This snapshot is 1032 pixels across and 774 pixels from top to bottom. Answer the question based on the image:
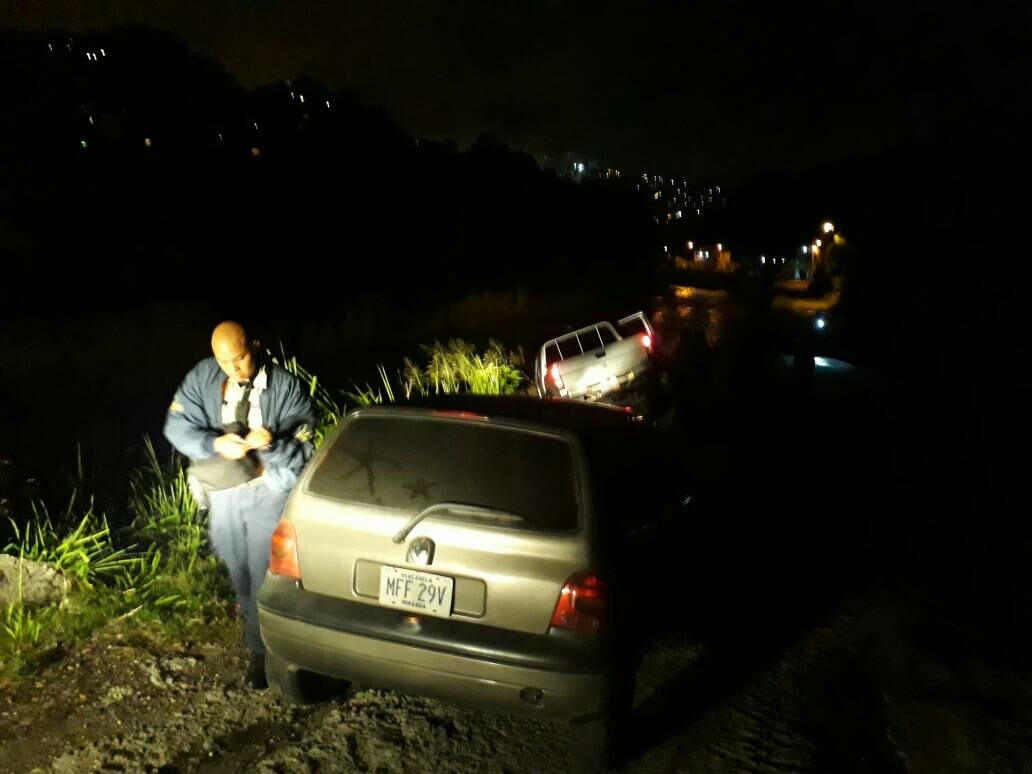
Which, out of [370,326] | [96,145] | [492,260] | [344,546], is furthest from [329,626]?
[492,260]

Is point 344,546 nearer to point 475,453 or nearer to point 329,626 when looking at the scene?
point 329,626

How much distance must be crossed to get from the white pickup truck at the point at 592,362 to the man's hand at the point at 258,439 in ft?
29.8

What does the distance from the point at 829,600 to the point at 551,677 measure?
3405mm

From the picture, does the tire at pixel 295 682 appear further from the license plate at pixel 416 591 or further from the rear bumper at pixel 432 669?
the license plate at pixel 416 591

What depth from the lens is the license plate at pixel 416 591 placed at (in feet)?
12.0

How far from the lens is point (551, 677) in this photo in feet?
11.4

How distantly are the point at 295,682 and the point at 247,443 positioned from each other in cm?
116

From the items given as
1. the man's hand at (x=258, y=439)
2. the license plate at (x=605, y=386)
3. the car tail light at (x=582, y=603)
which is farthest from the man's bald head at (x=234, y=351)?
the license plate at (x=605, y=386)

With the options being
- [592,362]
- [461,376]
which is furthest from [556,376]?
[461,376]

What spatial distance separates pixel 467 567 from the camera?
3.61 m

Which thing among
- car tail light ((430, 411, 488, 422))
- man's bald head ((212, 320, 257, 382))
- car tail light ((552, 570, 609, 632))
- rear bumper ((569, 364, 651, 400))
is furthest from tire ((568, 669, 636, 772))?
rear bumper ((569, 364, 651, 400))

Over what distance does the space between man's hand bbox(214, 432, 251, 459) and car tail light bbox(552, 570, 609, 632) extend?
1.78 metres

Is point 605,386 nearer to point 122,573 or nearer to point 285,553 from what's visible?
point 122,573

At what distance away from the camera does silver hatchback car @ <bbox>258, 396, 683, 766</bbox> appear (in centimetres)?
354
